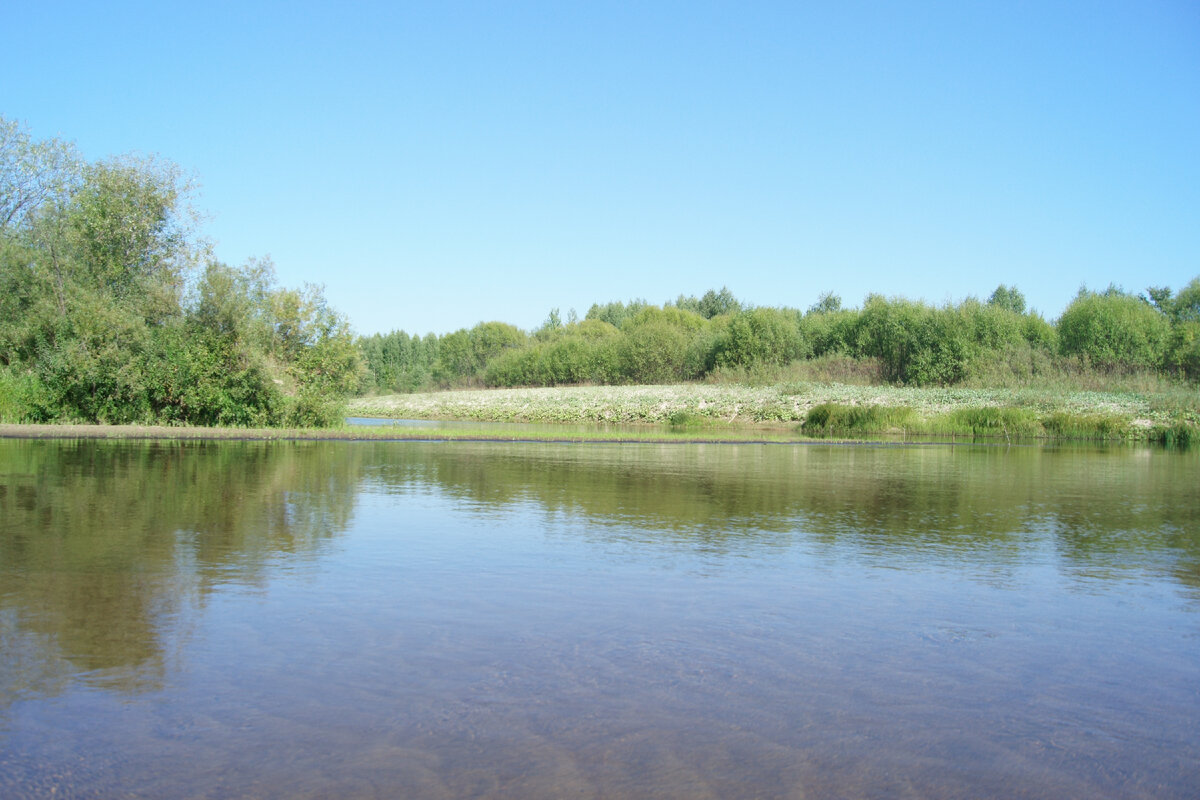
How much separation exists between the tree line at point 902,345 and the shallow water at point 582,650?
24.3 meters

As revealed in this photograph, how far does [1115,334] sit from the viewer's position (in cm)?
5484

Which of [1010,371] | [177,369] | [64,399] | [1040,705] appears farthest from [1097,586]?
[1010,371]

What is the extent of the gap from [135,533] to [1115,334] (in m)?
59.9

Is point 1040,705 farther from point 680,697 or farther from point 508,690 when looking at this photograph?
point 508,690

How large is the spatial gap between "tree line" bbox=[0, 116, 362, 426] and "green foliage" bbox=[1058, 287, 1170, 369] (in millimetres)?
45703

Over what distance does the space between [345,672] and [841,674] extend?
8.98ft

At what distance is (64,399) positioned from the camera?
24.1 metres

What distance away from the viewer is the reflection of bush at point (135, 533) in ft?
17.5

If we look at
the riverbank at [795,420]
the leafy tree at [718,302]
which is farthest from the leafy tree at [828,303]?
the riverbank at [795,420]

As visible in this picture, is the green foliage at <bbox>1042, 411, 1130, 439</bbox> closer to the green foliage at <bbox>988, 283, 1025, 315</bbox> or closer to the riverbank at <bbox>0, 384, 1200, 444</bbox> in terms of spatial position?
the riverbank at <bbox>0, 384, 1200, 444</bbox>

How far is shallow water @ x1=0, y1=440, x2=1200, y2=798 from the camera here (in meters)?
3.65

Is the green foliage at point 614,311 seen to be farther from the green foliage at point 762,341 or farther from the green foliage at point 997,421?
the green foliage at point 997,421

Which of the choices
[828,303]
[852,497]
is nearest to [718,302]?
[828,303]

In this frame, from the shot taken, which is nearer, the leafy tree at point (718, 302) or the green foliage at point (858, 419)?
the green foliage at point (858, 419)
